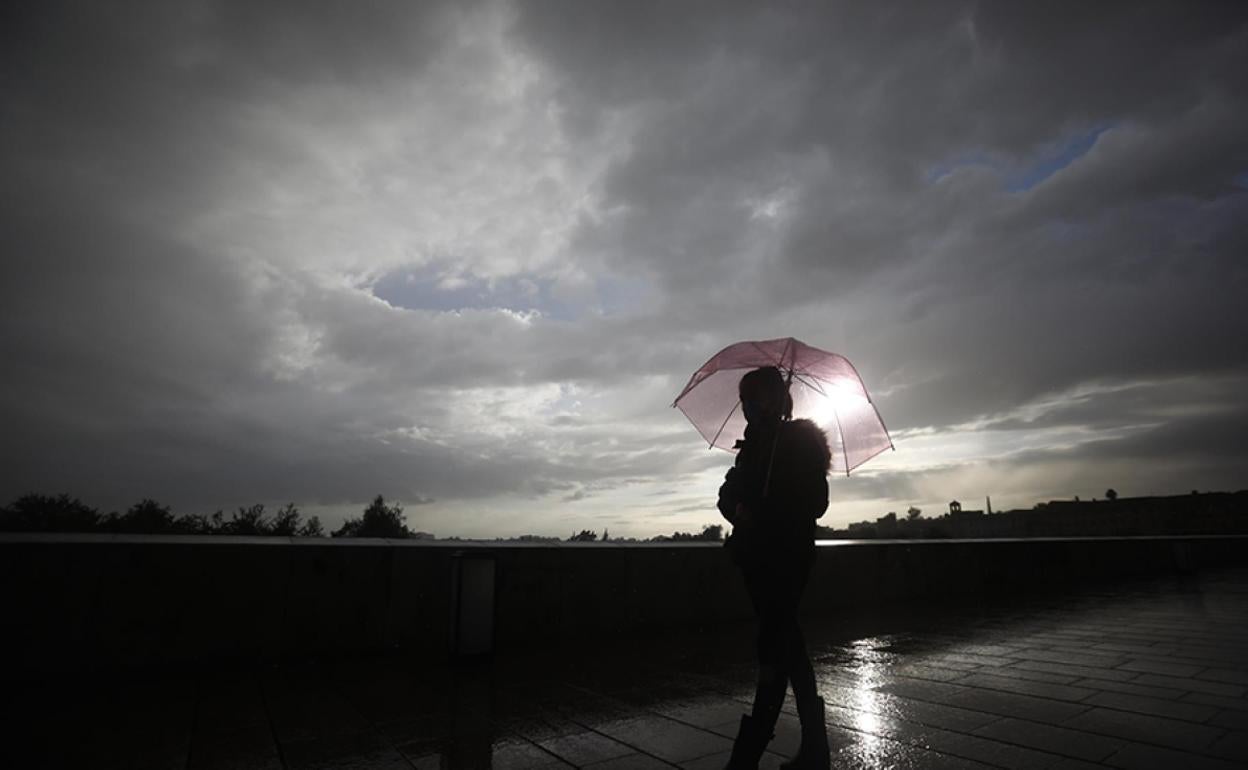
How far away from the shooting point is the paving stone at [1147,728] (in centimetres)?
328

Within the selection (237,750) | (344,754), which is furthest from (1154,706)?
(237,750)

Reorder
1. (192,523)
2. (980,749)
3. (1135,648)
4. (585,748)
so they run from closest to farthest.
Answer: (980,749) → (585,748) → (1135,648) → (192,523)

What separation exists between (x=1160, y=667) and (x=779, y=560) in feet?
15.9

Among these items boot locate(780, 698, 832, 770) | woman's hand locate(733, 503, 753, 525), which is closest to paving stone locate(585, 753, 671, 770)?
boot locate(780, 698, 832, 770)

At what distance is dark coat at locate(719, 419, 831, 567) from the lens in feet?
9.56

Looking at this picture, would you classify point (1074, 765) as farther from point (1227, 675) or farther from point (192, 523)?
point (192, 523)

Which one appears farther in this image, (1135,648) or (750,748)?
(1135,648)

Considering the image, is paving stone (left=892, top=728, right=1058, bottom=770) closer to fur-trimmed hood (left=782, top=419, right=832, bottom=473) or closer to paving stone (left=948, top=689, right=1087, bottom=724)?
paving stone (left=948, top=689, right=1087, bottom=724)

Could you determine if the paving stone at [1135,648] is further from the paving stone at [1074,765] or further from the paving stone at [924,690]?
the paving stone at [1074,765]

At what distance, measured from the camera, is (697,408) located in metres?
4.62

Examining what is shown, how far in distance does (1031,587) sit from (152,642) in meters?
14.9

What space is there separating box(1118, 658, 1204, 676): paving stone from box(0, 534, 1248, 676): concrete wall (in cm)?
412

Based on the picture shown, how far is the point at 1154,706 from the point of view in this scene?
13.1 ft

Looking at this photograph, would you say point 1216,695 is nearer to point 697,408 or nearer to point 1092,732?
point 1092,732
